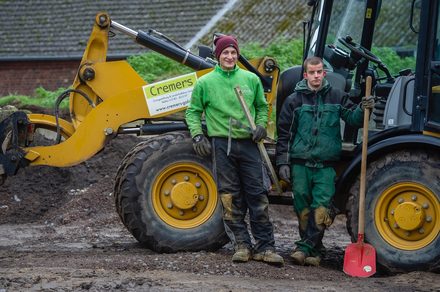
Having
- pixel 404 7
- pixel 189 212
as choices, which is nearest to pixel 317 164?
pixel 189 212

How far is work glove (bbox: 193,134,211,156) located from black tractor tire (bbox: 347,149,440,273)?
1332 millimetres

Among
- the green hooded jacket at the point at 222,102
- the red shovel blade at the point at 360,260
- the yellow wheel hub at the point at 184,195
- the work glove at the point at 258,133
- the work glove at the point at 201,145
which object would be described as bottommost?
the red shovel blade at the point at 360,260

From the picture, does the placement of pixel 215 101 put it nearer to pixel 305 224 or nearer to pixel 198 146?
pixel 198 146

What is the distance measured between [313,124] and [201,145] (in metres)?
0.98

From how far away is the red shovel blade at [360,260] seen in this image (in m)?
8.58

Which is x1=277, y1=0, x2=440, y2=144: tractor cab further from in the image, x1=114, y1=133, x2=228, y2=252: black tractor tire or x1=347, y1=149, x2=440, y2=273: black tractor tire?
x1=114, y1=133, x2=228, y2=252: black tractor tire

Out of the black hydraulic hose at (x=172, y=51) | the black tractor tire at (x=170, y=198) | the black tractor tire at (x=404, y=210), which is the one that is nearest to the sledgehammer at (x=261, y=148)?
the black tractor tire at (x=170, y=198)

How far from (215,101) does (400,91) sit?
1.57 meters

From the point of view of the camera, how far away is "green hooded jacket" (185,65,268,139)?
8836mm

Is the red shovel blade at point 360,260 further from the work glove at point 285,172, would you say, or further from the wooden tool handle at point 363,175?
the work glove at point 285,172

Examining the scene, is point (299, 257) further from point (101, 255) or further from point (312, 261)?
point (101, 255)

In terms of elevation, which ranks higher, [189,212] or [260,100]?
[260,100]

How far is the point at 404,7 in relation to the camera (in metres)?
10.1

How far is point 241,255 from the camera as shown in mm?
8703
